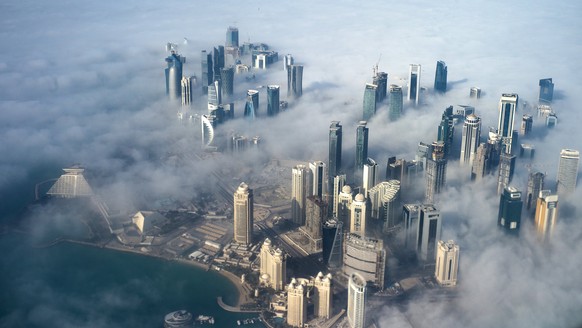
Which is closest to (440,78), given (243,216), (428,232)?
(428,232)

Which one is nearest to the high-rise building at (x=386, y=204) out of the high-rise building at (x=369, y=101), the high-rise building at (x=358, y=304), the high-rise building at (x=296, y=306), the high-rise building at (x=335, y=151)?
the high-rise building at (x=335, y=151)

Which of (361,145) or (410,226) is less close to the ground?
(361,145)

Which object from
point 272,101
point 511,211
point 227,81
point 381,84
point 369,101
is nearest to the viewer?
point 511,211

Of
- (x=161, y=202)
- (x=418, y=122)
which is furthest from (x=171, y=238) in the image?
(x=418, y=122)

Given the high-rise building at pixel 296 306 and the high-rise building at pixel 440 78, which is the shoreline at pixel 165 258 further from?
the high-rise building at pixel 440 78

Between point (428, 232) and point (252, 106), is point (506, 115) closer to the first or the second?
point (428, 232)

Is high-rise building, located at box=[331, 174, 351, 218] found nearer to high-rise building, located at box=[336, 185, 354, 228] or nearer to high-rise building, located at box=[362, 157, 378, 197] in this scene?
high-rise building, located at box=[336, 185, 354, 228]
